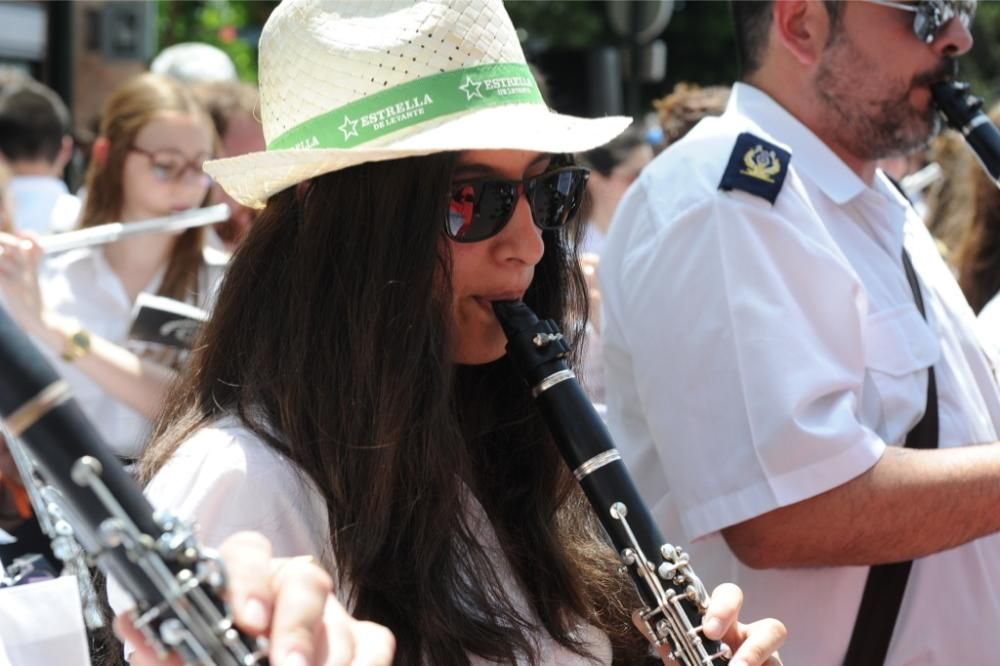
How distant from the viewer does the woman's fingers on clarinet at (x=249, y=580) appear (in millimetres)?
1054

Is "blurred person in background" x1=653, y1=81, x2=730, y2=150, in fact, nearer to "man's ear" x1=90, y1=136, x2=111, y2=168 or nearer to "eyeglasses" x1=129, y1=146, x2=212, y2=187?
"eyeglasses" x1=129, y1=146, x2=212, y2=187

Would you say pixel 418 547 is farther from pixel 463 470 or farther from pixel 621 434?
pixel 621 434

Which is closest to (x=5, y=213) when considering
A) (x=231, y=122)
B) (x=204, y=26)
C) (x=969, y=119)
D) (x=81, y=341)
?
(x=81, y=341)

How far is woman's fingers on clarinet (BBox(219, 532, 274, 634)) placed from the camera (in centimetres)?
105

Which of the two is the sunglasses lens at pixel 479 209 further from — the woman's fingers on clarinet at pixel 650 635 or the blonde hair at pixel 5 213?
the blonde hair at pixel 5 213

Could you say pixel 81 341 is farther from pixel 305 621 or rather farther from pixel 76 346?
pixel 305 621

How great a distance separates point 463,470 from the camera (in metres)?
1.91

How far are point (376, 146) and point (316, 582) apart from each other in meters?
0.83

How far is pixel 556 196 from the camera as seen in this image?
2018mm

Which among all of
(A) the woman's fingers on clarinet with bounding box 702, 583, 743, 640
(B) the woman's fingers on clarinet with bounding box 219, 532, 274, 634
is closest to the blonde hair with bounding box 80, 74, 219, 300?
(A) the woman's fingers on clarinet with bounding box 702, 583, 743, 640

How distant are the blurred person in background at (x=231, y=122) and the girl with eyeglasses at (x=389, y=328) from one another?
245 centimetres

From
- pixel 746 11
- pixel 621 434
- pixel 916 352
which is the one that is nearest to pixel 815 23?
pixel 746 11

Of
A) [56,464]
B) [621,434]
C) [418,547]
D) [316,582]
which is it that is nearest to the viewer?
[56,464]

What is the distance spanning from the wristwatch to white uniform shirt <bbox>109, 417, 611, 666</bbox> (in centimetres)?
208
